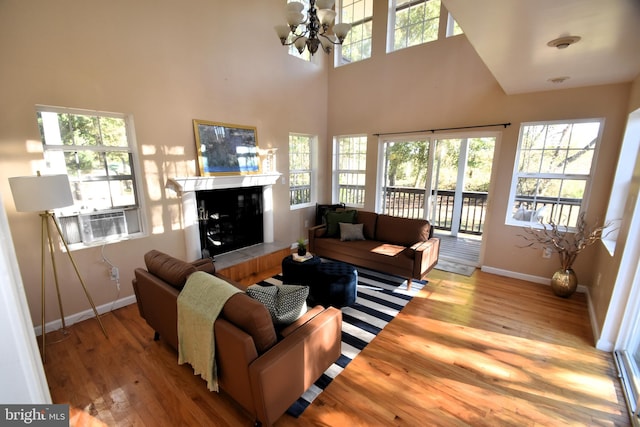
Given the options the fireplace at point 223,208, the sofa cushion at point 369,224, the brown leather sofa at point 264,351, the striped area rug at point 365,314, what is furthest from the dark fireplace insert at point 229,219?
the brown leather sofa at point 264,351

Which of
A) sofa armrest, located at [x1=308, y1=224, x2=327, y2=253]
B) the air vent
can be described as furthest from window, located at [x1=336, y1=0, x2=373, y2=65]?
the air vent

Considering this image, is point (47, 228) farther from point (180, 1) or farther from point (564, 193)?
point (564, 193)

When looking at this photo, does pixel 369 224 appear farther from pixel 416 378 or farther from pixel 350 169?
pixel 416 378

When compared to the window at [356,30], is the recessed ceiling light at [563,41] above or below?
below

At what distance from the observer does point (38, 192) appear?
6.97 feet

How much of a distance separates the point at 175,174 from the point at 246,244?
160cm

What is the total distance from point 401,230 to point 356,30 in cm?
390

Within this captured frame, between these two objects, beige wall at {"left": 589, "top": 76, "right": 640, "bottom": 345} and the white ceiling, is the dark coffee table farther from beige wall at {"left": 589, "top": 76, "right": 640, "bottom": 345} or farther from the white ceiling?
beige wall at {"left": 589, "top": 76, "right": 640, "bottom": 345}

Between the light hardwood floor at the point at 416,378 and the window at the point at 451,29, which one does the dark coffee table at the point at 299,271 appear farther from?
the window at the point at 451,29

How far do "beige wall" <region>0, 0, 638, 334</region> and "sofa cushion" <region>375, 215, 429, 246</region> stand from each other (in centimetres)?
103

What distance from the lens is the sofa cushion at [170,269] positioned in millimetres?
2070

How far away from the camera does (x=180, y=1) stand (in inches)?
126

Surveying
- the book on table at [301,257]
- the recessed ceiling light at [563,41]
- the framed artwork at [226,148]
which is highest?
the recessed ceiling light at [563,41]

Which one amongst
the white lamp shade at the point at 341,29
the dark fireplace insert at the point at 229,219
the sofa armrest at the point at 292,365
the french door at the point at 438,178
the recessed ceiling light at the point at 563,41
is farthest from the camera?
the french door at the point at 438,178
